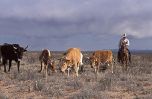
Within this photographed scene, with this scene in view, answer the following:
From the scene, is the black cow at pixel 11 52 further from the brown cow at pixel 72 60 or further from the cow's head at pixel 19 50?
the brown cow at pixel 72 60

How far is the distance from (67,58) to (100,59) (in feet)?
11.4

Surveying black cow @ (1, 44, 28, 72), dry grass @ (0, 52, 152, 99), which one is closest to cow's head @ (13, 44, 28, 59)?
black cow @ (1, 44, 28, 72)

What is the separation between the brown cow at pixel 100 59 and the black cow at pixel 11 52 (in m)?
4.91

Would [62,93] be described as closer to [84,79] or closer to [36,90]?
[36,90]

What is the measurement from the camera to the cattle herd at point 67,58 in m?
25.4

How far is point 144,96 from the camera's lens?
1623 cm

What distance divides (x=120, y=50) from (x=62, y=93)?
441 inches

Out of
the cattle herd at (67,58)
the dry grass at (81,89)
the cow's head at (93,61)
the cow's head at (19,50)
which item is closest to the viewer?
the dry grass at (81,89)

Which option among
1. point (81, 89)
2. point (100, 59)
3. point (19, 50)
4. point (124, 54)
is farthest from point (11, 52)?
point (81, 89)

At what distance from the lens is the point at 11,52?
100.0ft

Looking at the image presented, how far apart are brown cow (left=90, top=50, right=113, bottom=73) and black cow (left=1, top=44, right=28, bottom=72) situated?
4.91 meters

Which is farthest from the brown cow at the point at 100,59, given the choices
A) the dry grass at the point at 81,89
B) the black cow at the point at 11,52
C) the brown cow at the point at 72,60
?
the dry grass at the point at 81,89

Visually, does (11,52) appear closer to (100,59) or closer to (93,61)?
(93,61)

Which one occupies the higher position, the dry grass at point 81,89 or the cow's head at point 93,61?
the cow's head at point 93,61
